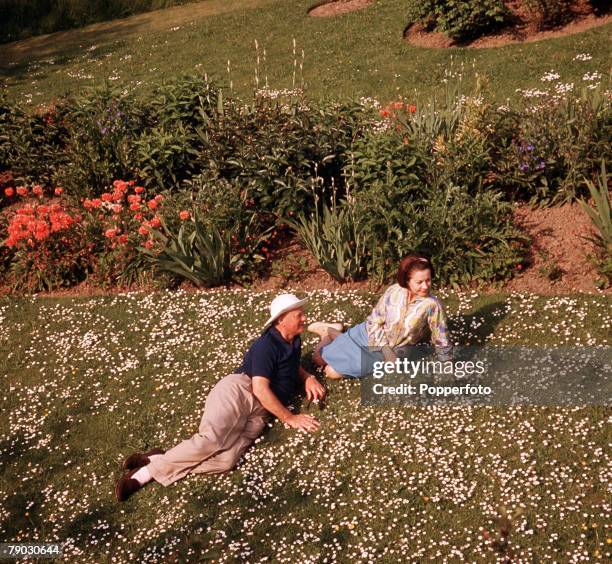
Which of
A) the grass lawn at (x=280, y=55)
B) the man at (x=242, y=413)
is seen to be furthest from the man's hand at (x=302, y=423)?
the grass lawn at (x=280, y=55)

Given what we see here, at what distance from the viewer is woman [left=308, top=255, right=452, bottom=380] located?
245 inches

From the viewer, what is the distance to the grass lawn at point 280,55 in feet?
44.1

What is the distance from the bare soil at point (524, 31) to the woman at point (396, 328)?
9.82 m

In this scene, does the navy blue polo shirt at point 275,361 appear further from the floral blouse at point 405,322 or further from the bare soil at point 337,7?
the bare soil at point 337,7

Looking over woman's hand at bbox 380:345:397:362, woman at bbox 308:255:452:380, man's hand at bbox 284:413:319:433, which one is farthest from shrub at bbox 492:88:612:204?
man's hand at bbox 284:413:319:433

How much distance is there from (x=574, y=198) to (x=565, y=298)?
1881 mm

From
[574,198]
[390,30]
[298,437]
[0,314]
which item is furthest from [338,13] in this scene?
[298,437]

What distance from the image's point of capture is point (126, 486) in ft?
19.4

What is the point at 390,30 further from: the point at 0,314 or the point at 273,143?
the point at 0,314

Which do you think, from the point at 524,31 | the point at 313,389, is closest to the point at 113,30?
the point at 524,31

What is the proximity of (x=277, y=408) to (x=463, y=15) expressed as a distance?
11.0 m

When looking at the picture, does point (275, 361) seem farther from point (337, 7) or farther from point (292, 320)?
point (337, 7)

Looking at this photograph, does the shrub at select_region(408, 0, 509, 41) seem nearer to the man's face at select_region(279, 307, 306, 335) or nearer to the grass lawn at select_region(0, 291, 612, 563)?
the grass lawn at select_region(0, 291, 612, 563)

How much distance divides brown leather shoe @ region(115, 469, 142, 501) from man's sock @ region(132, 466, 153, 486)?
23 mm
